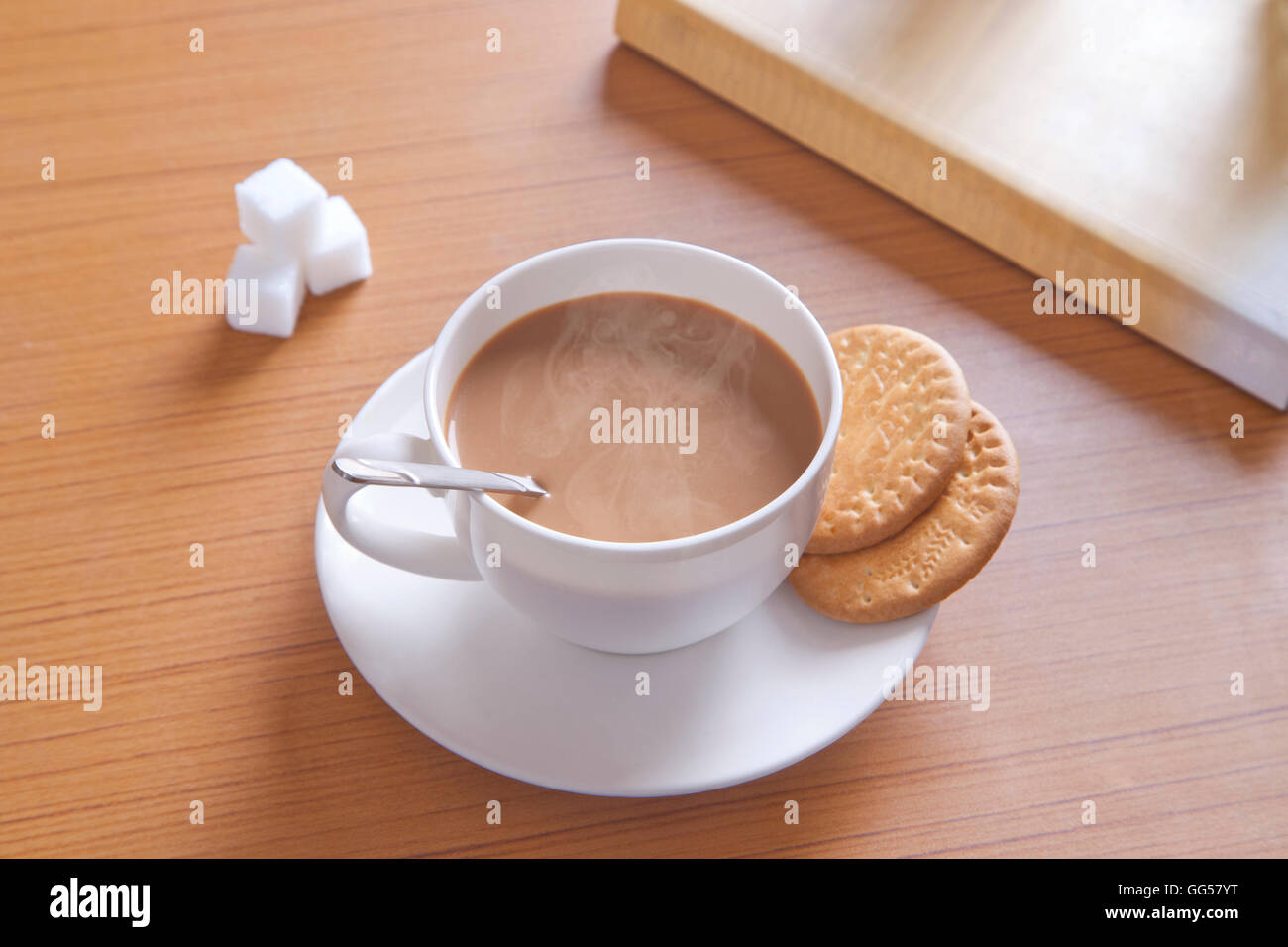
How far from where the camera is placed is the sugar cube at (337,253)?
1121 millimetres

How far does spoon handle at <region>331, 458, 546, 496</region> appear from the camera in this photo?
756mm

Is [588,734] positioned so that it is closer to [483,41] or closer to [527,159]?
[527,159]

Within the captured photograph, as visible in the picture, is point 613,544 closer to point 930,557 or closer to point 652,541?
point 652,541

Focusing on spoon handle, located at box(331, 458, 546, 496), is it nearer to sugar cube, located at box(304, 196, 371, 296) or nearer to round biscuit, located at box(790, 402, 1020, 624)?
round biscuit, located at box(790, 402, 1020, 624)

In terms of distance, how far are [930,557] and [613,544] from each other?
26 centimetres

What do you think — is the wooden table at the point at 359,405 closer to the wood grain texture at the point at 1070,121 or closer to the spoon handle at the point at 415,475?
the wood grain texture at the point at 1070,121

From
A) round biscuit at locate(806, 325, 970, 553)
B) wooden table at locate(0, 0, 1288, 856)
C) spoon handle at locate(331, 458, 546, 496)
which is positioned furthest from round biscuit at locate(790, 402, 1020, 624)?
spoon handle at locate(331, 458, 546, 496)

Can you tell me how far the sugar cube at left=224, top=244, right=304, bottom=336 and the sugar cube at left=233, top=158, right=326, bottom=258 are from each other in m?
0.01

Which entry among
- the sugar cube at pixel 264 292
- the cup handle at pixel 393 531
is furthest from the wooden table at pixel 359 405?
the cup handle at pixel 393 531

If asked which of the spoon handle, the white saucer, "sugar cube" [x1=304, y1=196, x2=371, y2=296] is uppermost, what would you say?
"sugar cube" [x1=304, y1=196, x2=371, y2=296]

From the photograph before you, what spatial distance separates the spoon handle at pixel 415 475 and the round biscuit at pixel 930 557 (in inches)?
10.0

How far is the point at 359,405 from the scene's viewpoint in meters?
1.08
